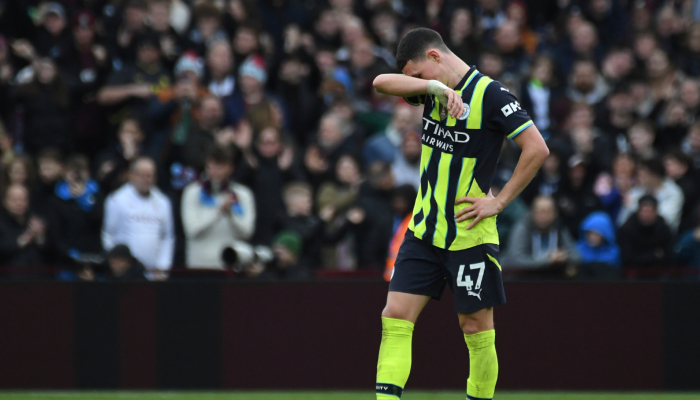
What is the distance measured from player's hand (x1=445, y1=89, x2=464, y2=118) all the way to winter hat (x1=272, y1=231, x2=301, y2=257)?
13.2 ft

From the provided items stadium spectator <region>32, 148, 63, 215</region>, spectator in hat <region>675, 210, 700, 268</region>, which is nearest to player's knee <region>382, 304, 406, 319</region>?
spectator in hat <region>675, 210, 700, 268</region>

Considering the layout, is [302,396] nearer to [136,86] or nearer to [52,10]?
[136,86]

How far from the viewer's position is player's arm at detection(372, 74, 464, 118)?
18.3ft

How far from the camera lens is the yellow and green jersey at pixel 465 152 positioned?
18.8 ft

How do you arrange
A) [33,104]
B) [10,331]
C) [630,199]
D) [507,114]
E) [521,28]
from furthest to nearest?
[521,28], [33,104], [630,199], [10,331], [507,114]

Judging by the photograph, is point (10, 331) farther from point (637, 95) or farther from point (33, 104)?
point (637, 95)

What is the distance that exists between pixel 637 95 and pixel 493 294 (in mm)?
7406

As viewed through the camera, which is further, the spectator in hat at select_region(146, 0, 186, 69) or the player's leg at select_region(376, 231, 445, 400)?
the spectator in hat at select_region(146, 0, 186, 69)

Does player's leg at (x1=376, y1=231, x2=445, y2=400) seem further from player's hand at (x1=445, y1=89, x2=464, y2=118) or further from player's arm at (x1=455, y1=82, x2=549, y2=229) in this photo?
player's hand at (x1=445, y1=89, x2=464, y2=118)

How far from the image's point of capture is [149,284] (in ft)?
30.2

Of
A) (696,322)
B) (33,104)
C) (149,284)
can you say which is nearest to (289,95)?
(33,104)

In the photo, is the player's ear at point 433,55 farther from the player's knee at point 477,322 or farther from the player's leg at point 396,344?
the player's knee at point 477,322

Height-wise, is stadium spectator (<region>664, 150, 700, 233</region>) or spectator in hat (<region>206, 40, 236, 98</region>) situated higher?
spectator in hat (<region>206, 40, 236, 98</region>)

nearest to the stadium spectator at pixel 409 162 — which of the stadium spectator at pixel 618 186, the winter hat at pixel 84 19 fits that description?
the stadium spectator at pixel 618 186
